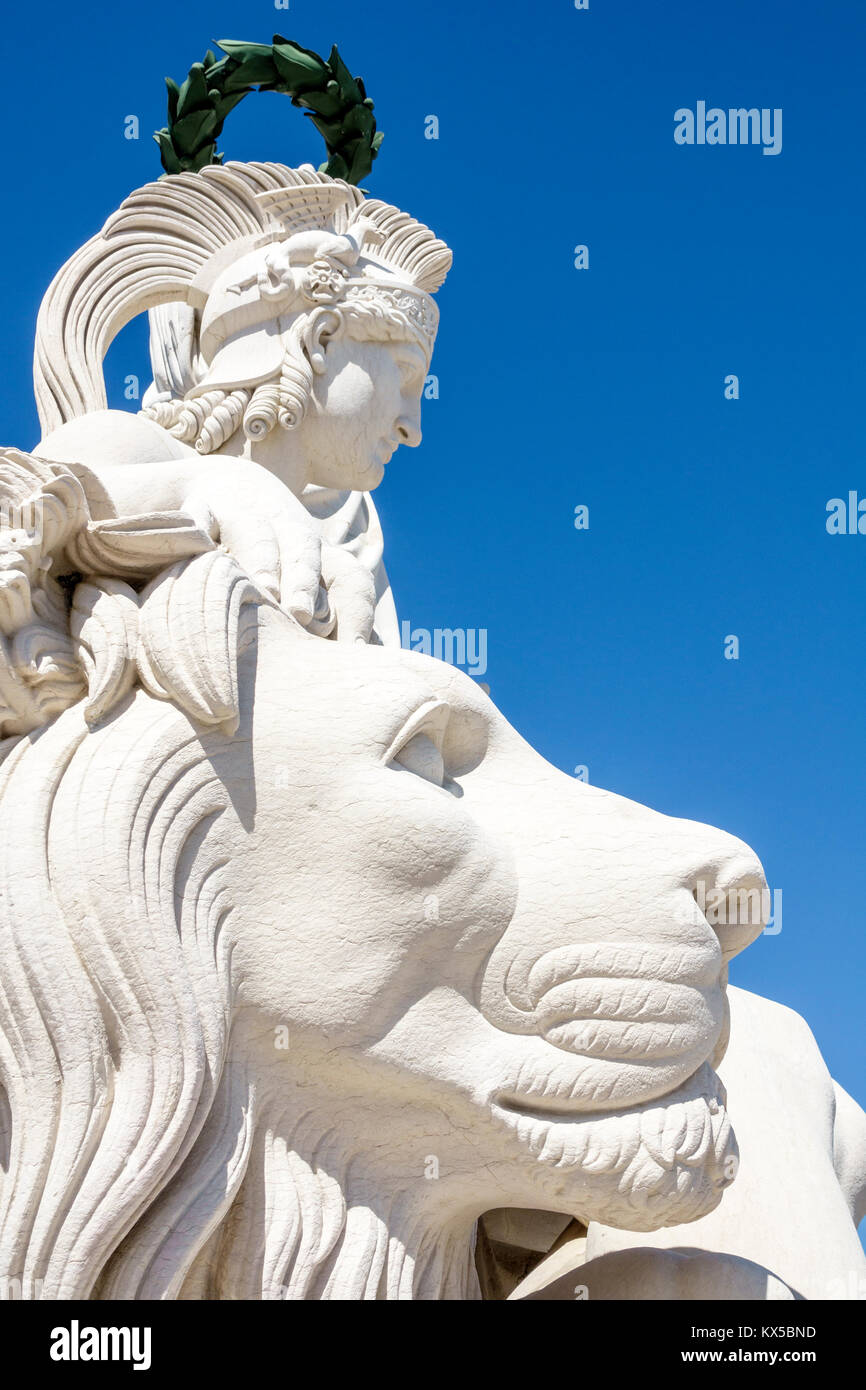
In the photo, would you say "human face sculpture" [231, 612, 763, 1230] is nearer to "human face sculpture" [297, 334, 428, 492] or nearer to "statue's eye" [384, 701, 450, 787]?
"statue's eye" [384, 701, 450, 787]

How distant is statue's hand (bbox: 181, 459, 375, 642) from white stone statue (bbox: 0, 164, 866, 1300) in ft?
0.39

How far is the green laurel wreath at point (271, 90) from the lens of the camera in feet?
16.4

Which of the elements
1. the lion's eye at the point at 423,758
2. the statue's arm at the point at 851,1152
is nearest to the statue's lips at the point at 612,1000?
the lion's eye at the point at 423,758

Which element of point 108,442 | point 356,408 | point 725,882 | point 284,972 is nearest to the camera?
point 284,972

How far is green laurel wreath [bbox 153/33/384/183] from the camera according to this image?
16.4 feet

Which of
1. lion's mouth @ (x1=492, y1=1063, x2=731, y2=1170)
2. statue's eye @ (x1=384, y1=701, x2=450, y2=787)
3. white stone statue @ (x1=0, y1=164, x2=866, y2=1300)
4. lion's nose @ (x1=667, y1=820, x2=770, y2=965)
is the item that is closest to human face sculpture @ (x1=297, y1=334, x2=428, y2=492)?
white stone statue @ (x1=0, y1=164, x2=866, y2=1300)

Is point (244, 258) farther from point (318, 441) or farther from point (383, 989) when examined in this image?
point (383, 989)

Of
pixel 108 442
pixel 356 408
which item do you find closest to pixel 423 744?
pixel 108 442

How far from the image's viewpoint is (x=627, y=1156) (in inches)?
118

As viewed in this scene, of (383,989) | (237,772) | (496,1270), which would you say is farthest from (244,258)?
(496,1270)

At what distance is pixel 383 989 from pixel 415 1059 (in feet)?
0.47

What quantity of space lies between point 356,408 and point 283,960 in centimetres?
194

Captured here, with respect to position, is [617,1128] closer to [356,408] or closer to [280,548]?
[280,548]
